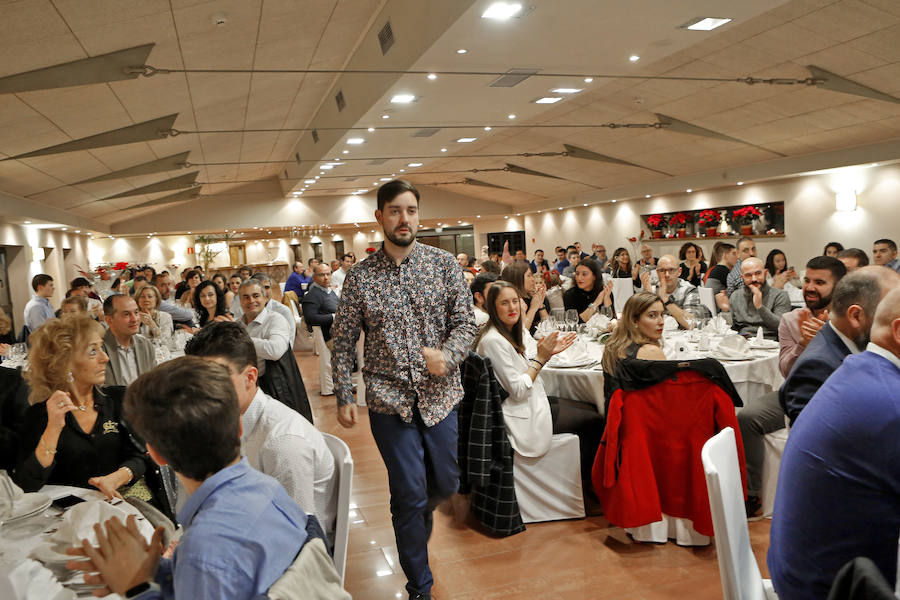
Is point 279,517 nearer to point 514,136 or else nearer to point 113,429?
point 113,429

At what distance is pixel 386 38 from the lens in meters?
6.81

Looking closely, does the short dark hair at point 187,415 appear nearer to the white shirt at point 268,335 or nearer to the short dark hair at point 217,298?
the white shirt at point 268,335

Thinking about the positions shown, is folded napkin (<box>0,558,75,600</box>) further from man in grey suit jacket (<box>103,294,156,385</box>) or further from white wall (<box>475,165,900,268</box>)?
white wall (<box>475,165,900,268</box>)

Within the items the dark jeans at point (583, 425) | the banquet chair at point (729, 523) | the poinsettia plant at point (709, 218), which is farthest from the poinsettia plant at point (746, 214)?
the banquet chair at point (729, 523)

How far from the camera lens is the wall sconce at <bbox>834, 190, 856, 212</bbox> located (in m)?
12.4

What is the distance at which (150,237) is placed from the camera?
2447 cm

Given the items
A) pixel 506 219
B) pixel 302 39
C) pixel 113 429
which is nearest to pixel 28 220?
pixel 302 39

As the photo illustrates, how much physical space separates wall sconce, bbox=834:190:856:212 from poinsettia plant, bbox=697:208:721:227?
3.30 meters

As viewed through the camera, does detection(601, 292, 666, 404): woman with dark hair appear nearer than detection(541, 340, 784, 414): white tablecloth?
Yes

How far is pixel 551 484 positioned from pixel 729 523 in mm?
2248

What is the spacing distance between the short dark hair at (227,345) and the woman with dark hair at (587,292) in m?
4.71

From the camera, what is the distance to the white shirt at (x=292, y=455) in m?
2.01

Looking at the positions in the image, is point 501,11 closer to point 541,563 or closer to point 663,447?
point 663,447

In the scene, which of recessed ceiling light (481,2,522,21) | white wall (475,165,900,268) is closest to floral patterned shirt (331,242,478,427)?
recessed ceiling light (481,2,522,21)
